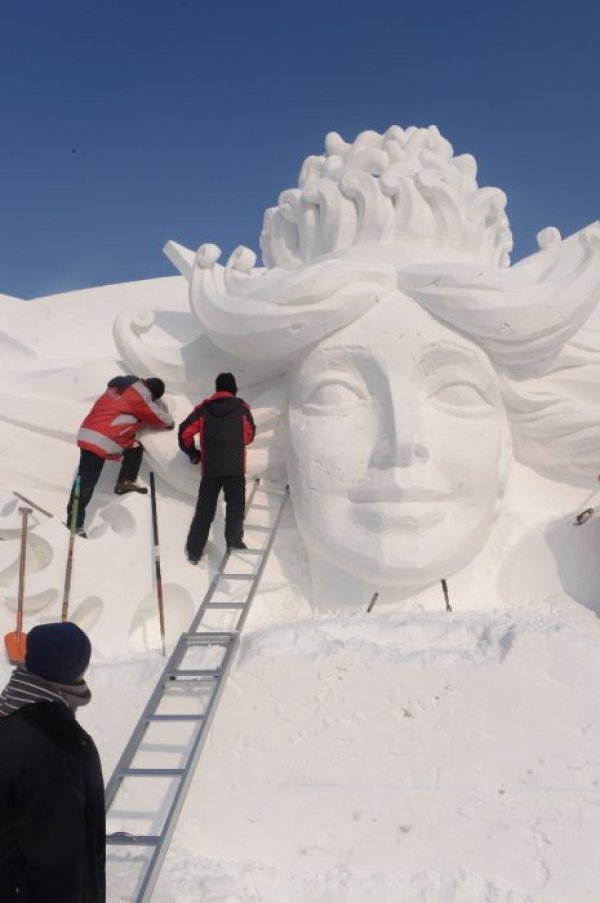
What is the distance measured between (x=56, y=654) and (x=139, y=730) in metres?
1.20

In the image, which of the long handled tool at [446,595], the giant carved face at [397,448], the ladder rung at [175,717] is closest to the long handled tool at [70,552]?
the giant carved face at [397,448]

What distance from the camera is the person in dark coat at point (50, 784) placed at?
199 centimetres

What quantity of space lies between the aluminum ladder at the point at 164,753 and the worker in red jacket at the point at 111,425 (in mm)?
2075

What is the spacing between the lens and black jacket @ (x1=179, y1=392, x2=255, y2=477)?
5449 millimetres

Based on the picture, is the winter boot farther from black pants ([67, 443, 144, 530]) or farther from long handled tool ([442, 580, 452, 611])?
long handled tool ([442, 580, 452, 611])

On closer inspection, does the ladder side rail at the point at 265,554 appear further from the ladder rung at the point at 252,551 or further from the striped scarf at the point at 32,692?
the striped scarf at the point at 32,692

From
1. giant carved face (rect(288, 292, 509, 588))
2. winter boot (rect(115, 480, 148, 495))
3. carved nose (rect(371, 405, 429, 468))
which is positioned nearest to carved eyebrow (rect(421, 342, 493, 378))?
giant carved face (rect(288, 292, 509, 588))

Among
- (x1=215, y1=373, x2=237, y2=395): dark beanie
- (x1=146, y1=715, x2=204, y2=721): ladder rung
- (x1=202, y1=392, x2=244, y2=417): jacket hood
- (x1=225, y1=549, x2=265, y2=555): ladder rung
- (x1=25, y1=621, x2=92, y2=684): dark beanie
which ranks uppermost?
(x1=215, y1=373, x2=237, y2=395): dark beanie

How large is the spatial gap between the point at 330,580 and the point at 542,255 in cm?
285

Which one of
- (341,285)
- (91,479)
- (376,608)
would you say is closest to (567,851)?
(376,608)

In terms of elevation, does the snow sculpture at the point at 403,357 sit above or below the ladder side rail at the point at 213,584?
above

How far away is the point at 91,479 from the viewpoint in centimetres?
586

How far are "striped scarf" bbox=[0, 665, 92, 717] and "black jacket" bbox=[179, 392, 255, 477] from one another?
10.6ft

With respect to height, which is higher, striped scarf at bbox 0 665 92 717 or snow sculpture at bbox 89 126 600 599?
snow sculpture at bbox 89 126 600 599
